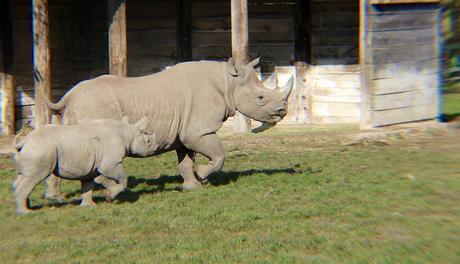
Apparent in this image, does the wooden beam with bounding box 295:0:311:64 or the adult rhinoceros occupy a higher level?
the wooden beam with bounding box 295:0:311:64

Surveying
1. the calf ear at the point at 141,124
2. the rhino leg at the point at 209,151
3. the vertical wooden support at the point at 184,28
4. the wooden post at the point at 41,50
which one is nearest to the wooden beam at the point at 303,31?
the vertical wooden support at the point at 184,28

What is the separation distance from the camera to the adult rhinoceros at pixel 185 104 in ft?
30.1

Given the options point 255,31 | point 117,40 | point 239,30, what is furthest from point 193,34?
point 117,40

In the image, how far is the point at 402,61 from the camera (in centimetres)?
1411

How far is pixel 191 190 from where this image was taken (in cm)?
953

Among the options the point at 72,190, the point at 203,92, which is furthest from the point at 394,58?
the point at 72,190

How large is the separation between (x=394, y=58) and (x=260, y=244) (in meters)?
7.70

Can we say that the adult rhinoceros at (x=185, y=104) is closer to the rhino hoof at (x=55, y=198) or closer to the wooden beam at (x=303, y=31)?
the rhino hoof at (x=55, y=198)

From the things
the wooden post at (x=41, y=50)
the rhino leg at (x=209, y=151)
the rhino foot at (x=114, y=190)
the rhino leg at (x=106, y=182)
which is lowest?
the rhino foot at (x=114, y=190)

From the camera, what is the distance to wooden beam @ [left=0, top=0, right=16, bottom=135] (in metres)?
15.4

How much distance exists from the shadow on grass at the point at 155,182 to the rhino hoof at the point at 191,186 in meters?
0.12

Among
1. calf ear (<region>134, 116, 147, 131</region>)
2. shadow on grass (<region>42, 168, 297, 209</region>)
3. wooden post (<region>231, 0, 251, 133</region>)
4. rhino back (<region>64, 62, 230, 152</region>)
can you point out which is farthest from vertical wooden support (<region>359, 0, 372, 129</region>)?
calf ear (<region>134, 116, 147, 131</region>)

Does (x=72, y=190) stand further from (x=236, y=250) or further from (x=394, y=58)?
(x=394, y=58)

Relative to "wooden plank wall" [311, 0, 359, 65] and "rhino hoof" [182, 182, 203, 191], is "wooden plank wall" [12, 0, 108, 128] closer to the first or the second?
"wooden plank wall" [311, 0, 359, 65]
